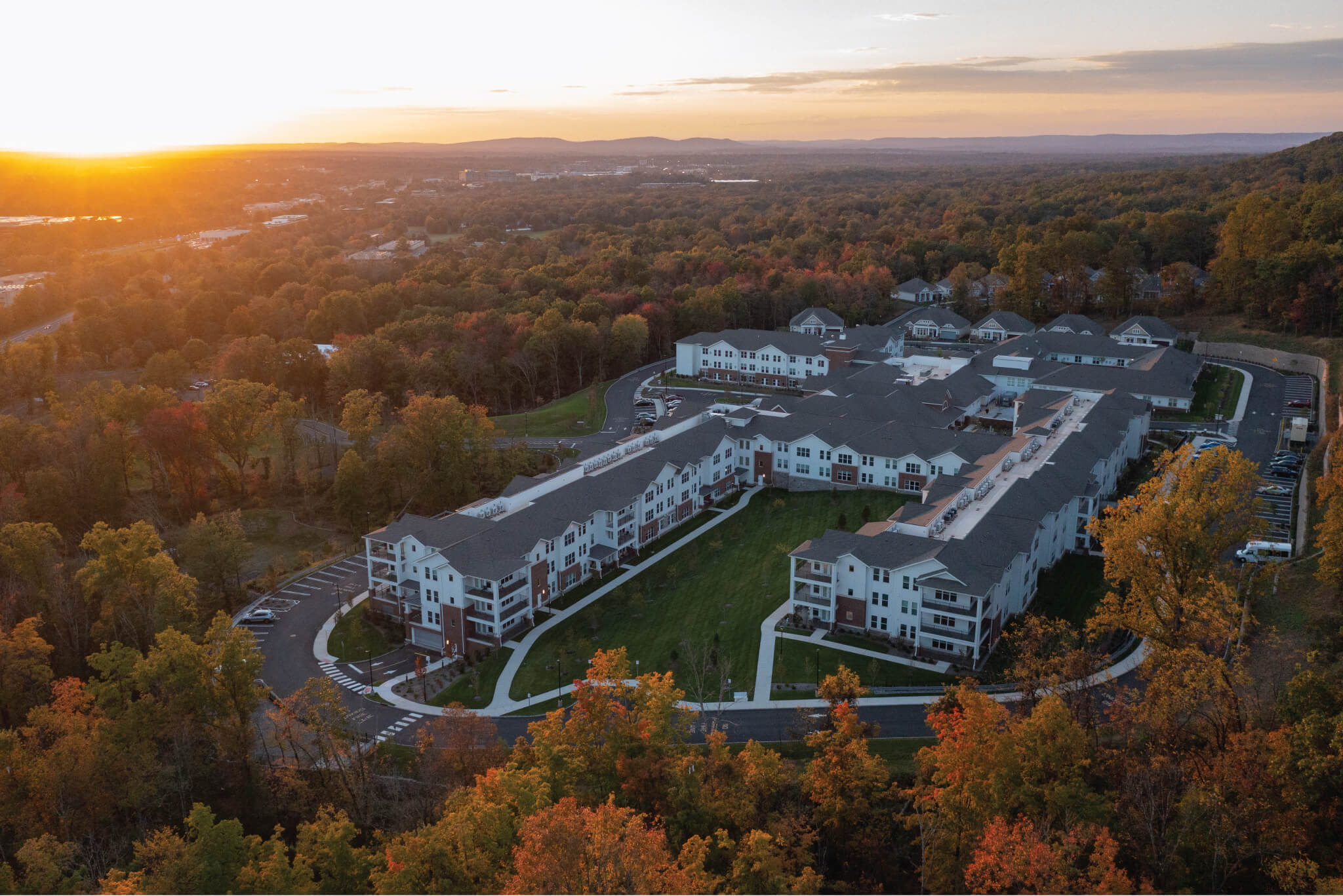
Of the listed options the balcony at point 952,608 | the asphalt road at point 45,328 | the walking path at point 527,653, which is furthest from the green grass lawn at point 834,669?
the asphalt road at point 45,328

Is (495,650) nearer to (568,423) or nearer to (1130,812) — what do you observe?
(1130,812)

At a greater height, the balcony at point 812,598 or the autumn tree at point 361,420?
the autumn tree at point 361,420

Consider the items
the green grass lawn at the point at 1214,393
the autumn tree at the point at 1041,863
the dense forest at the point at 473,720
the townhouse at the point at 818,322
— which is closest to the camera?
the autumn tree at the point at 1041,863

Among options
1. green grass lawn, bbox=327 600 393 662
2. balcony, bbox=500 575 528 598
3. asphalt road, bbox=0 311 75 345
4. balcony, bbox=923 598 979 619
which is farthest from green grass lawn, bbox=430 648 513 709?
asphalt road, bbox=0 311 75 345

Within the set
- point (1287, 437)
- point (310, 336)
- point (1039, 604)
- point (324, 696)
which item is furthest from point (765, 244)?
point (324, 696)

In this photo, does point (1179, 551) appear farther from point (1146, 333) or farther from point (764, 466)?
point (1146, 333)

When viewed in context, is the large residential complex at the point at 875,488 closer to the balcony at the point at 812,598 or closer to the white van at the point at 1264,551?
the balcony at the point at 812,598

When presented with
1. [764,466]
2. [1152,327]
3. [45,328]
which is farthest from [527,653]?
[45,328]
